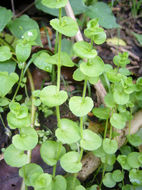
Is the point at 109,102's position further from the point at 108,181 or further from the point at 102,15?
the point at 102,15

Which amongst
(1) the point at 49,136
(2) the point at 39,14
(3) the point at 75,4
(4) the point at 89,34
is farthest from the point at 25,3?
(4) the point at 89,34

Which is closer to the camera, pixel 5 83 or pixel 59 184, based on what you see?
pixel 59 184

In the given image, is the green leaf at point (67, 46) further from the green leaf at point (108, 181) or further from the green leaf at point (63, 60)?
the green leaf at point (108, 181)

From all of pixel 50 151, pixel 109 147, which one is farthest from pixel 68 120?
pixel 109 147

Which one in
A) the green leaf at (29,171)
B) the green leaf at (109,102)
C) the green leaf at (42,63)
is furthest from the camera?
the green leaf at (42,63)

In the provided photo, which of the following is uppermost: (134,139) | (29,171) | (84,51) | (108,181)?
(84,51)

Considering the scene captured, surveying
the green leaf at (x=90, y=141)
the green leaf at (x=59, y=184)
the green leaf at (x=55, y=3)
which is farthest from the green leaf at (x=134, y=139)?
the green leaf at (x=55, y=3)

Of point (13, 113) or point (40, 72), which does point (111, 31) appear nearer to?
point (40, 72)
